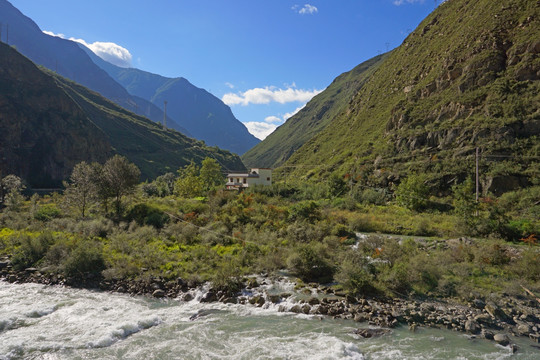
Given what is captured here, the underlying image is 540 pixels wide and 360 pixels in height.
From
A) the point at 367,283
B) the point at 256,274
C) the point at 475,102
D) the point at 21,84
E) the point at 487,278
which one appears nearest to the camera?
the point at 367,283

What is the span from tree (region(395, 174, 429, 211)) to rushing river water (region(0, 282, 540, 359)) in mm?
28166

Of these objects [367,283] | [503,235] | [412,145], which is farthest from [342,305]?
[412,145]

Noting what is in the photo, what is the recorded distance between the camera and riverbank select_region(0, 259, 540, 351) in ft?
41.9

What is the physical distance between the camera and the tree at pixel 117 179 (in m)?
35.0

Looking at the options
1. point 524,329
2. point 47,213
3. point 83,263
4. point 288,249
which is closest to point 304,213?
point 288,249

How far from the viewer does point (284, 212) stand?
33594 millimetres

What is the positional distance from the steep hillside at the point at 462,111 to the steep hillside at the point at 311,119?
62.6 m

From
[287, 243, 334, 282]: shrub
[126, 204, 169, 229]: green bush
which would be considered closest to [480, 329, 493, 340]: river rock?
[287, 243, 334, 282]: shrub

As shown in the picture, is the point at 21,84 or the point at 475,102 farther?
the point at 21,84

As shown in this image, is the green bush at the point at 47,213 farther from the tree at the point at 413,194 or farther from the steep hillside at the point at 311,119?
the steep hillside at the point at 311,119

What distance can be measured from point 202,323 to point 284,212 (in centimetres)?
2050

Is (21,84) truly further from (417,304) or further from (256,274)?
(417,304)

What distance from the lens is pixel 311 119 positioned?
17162cm

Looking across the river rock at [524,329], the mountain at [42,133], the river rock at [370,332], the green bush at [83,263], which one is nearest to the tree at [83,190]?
the green bush at [83,263]
